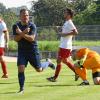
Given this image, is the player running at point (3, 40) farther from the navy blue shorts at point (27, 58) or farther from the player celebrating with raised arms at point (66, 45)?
the navy blue shorts at point (27, 58)

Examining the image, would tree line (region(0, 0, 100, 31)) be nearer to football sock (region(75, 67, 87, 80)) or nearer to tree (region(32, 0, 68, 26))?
tree (region(32, 0, 68, 26))

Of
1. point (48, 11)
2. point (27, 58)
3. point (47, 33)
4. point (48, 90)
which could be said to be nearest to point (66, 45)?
point (48, 90)

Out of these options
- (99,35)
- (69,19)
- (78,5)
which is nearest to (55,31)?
(99,35)

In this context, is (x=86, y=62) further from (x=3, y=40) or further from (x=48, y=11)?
(x=48, y=11)

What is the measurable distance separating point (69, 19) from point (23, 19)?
111 inches

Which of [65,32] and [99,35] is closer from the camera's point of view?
[65,32]

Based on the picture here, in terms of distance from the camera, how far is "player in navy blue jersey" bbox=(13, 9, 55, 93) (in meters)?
11.7

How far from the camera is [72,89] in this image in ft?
40.9

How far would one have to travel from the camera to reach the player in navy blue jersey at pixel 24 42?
1168 centimetres

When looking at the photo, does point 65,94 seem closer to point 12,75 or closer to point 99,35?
point 12,75

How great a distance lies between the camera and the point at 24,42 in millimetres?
11922

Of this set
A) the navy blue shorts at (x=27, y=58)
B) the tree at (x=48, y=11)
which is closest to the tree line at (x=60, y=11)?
the tree at (x=48, y=11)

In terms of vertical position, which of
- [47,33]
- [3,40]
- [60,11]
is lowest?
[60,11]

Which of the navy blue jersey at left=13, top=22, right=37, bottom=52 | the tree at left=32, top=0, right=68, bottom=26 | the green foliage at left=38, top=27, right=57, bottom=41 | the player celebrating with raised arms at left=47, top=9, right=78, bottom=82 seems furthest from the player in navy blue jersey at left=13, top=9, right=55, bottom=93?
the tree at left=32, top=0, right=68, bottom=26
